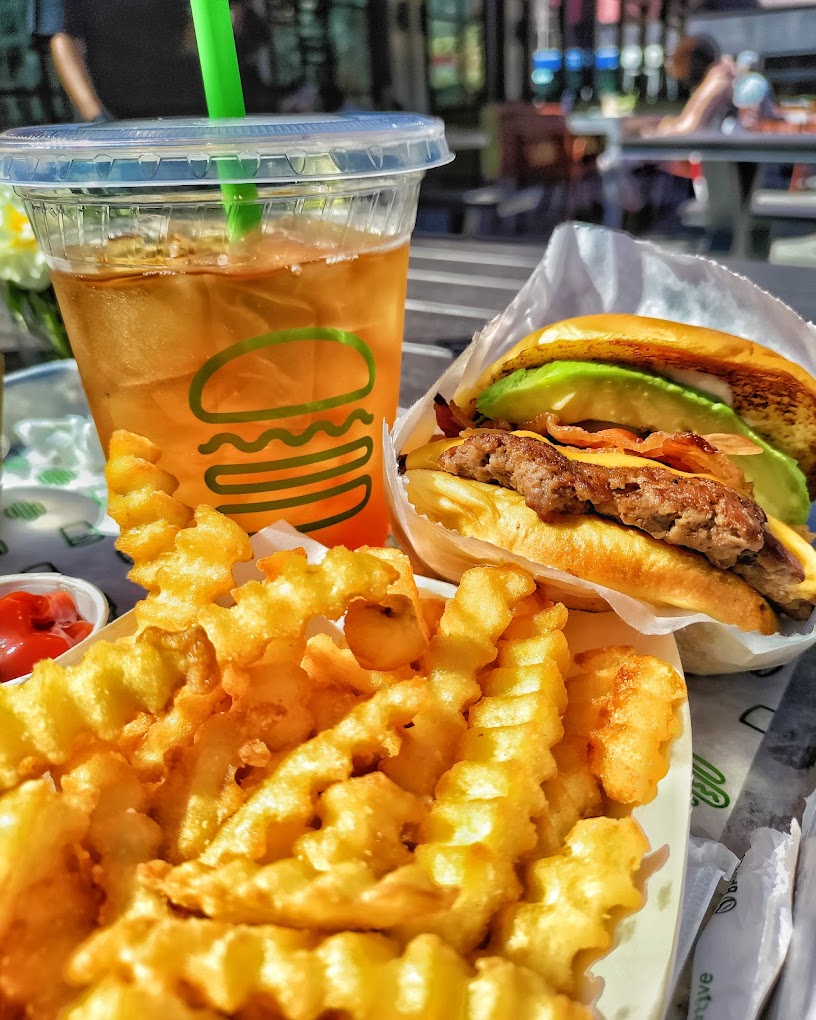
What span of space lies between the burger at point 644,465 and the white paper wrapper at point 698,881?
1.04 ft

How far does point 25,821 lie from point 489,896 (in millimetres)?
336

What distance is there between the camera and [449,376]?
4.73 feet

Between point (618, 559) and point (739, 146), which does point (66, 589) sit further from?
point (739, 146)

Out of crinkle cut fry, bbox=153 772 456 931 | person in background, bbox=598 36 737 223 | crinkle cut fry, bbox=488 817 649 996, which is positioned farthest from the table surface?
crinkle cut fry, bbox=153 772 456 931

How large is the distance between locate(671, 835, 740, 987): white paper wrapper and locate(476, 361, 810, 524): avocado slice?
1.99ft

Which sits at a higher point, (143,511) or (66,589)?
(143,511)

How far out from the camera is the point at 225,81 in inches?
44.3

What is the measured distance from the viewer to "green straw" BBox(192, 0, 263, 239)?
Result: 105 centimetres

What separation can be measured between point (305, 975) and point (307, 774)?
6.3 inches

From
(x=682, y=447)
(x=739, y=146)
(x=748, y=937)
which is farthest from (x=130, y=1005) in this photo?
(x=739, y=146)

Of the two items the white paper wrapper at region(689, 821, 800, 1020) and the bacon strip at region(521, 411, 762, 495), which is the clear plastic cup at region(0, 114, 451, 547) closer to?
the bacon strip at region(521, 411, 762, 495)

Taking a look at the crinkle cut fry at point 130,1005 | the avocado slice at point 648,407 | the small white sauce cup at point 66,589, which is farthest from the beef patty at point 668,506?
the crinkle cut fry at point 130,1005

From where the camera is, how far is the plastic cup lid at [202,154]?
1019 mm

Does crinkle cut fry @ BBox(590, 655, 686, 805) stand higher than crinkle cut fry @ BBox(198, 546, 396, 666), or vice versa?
crinkle cut fry @ BBox(198, 546, 396, 666)
